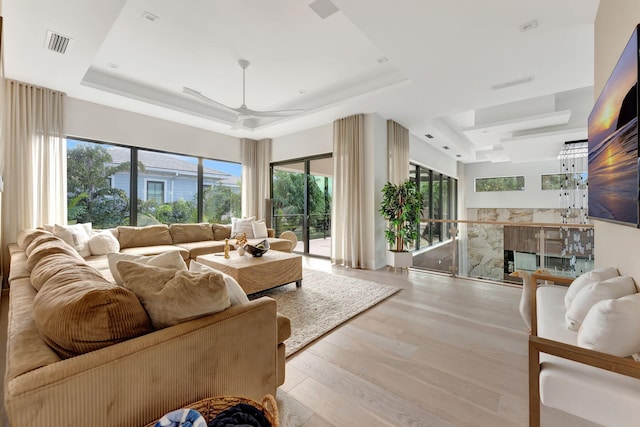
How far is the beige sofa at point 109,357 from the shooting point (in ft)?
2.55

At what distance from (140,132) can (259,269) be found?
3691 millimetres

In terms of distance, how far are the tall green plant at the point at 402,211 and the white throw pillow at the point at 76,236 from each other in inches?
171

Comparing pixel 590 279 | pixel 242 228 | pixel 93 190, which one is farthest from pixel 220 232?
pixel 590 279

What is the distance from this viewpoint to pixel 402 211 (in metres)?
4.57

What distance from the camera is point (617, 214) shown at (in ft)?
5.14

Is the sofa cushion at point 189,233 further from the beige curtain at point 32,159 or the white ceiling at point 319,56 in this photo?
the white ceiling at point 319,56

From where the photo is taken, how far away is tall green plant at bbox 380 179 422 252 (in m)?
4.55

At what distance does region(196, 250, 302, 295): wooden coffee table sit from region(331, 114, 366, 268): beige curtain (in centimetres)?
157

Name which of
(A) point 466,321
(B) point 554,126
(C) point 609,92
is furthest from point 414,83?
(B) point 554,126

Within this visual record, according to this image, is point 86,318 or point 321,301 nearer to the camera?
point 86,318

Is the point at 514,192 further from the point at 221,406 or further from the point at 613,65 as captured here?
the point at 221,406

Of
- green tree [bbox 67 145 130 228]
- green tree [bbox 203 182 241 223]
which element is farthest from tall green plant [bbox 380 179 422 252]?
green tree [bbox 67 145 130 228]

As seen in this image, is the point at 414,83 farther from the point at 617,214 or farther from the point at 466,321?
the point at 466,321

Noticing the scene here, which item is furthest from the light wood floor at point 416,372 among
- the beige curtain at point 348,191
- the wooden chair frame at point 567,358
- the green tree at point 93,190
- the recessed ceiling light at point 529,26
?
the green tree at point 93,190
